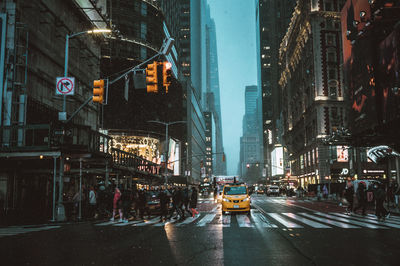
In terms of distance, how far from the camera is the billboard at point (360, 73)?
97.2 ft

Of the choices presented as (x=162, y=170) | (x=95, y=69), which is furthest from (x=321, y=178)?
(x=95, y=69)

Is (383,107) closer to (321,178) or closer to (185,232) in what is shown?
(185,232)

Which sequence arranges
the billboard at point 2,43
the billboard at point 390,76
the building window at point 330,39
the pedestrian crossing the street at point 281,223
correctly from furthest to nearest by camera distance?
the building window at point 330,39, the billboard at point 390,76, the billboard at point 2,43, the pedestrian crossing the street at point 281,223

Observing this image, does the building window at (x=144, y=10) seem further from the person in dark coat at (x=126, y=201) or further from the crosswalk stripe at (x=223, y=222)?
the crosswalk stripe at (x=223, y=222)

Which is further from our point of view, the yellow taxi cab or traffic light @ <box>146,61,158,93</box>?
the yellow taxi cab

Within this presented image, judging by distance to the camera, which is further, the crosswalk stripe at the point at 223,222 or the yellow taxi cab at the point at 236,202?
the yellow taxi cab at the point at 236,202

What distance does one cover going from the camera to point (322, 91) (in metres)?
64.8

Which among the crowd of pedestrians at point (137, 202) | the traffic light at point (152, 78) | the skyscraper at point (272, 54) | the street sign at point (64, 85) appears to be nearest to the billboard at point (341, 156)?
the crowd of pedestrians at point (137, 202)

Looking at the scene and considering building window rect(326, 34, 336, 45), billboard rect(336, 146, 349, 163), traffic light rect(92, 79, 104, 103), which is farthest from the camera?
building window rect(326, 34, 336, 45)

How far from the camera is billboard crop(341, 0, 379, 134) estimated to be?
29641 millimetres

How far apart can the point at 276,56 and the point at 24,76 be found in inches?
5222

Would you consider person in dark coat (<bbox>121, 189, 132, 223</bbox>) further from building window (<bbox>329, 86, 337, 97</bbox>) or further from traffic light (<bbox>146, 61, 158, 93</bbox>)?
building window (<bbox>329, 86, 337, 97</bbox>)

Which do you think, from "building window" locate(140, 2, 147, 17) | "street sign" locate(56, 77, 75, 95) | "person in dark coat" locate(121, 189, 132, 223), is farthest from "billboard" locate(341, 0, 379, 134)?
"building window" locate(140, 2, 147, 17)

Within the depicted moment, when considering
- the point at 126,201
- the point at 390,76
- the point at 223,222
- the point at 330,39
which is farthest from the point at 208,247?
the point at 330,39
